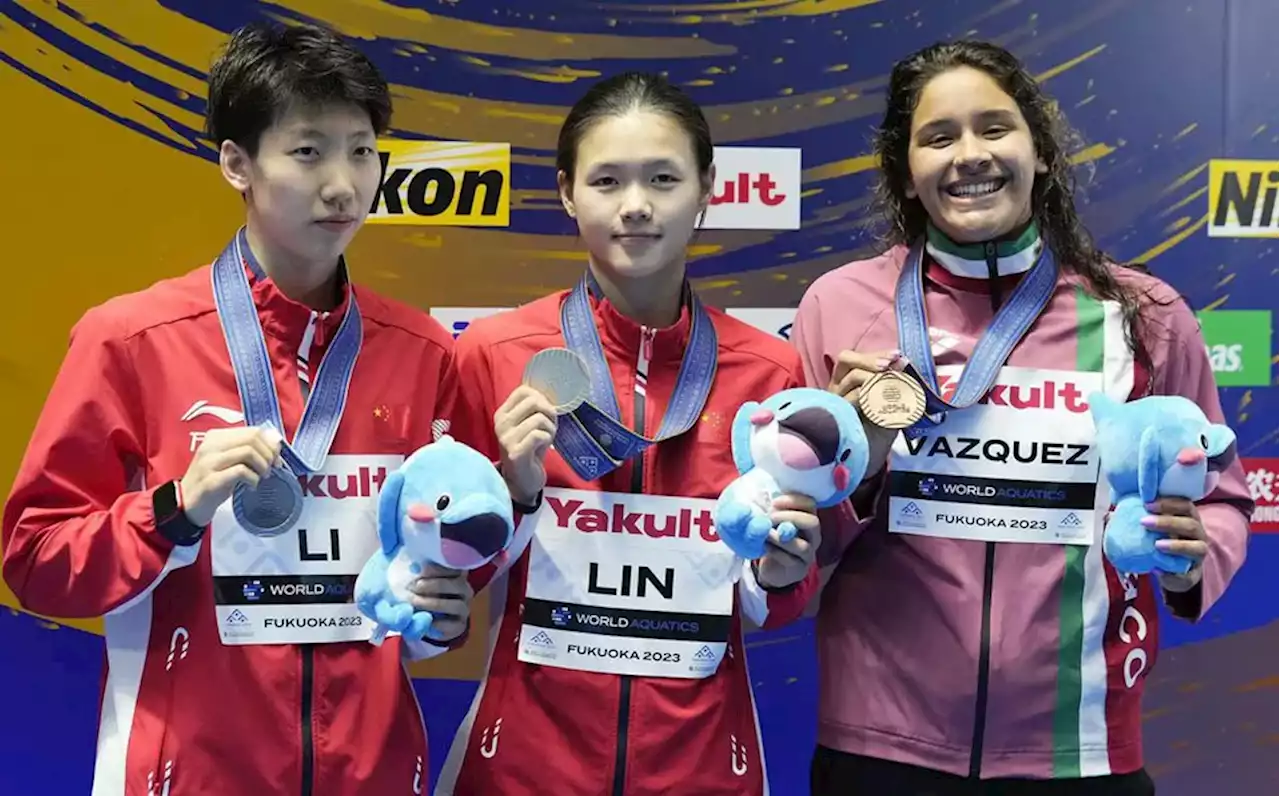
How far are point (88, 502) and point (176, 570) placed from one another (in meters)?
0.15

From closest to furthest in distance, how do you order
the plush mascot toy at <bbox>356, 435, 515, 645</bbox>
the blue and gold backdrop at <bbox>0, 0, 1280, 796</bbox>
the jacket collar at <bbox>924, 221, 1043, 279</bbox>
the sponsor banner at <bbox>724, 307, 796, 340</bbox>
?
the plush mascot toy at <bbox>356, 435, 515, 645</bbox> → the jacket collar at <bbox>924, 221, 1043, 279</bbox> → the blue and gold backdrop at <bbox>0, 0, 1280, 796</bbox> → the sponsor banner at <bbox>724, 307, 796, 340</bbox>

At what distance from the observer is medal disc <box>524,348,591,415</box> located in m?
1.54

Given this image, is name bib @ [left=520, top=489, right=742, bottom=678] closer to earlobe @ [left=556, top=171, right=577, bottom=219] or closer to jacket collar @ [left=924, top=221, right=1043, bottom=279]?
earlobe @ [left=556, top=171, right=577, bottom=219]

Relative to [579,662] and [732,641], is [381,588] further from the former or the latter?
[732,641]

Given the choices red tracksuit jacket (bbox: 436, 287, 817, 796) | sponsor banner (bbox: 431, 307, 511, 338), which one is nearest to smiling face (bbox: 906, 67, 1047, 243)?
red tracksuit jacket (bbox: 436, 287, 817, 796)

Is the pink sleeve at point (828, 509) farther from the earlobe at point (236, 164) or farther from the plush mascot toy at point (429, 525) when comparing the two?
the earlobe at point (236, 164)

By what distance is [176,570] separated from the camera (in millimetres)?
1516

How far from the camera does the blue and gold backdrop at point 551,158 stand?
2529 mm

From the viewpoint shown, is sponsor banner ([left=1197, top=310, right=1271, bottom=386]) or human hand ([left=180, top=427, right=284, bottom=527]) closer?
human hand ([left=180, top=427, right=284, bottom=527])

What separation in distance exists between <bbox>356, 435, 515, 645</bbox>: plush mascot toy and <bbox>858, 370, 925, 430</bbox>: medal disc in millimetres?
548

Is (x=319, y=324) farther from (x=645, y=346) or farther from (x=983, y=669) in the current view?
(x=983, y=669)

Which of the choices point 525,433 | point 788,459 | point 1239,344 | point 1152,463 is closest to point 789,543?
point 788,459

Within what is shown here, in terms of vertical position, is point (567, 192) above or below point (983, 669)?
above

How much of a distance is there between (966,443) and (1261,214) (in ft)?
5.33
